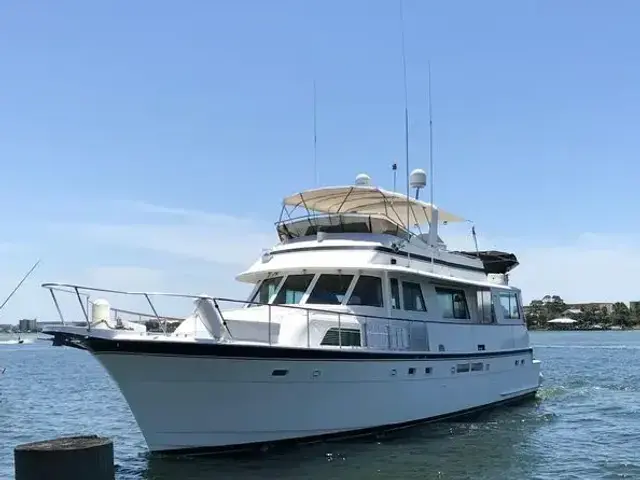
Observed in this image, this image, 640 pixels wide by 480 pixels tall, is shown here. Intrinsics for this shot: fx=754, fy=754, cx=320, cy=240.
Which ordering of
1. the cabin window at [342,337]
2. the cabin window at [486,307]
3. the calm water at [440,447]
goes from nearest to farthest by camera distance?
the calm water at [440,447]
the cabin window at [342,337]
the cabin window at [486,307]

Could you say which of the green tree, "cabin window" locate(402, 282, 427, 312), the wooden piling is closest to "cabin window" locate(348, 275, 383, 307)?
"cabin window" locate(402, 282, 427, 312)

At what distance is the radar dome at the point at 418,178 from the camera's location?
1802 cm

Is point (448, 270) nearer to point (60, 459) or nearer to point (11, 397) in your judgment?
point (60, 459)

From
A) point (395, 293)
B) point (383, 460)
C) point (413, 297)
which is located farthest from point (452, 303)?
point (383, 460)

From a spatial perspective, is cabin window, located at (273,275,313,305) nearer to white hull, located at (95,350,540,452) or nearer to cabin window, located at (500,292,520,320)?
white hull, located at (95,350,540,452)

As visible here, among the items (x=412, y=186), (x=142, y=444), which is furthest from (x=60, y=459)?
(x=412, y=186)

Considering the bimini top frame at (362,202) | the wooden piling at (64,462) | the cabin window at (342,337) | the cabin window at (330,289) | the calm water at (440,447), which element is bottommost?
the calm water at (440,447)

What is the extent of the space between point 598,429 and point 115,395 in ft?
50.0

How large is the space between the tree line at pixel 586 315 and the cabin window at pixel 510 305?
112 m

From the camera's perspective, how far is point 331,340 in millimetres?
13211

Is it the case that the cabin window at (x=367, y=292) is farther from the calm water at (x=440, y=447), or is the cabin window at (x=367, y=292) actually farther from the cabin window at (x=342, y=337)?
the calm water at (x=440, y=447)

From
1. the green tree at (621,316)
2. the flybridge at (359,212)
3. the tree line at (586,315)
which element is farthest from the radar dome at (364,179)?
the green tree at (621,316)

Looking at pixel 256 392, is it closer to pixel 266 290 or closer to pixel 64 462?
pixel 266 290

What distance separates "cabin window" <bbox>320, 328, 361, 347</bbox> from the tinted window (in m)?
2.30
